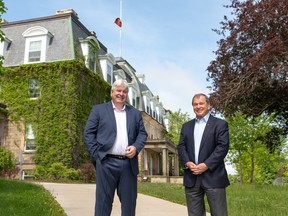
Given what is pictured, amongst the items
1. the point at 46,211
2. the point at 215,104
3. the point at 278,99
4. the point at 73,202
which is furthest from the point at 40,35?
the point at 46,211

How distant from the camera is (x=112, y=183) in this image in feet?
13.2

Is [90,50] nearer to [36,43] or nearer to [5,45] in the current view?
[36,43]

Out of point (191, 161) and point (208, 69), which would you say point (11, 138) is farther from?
point (191, 161)

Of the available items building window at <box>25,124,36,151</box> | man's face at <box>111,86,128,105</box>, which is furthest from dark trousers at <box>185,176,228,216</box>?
building window at <box>25,124,36,151</box>

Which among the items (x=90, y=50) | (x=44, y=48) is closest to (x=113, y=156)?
(x=44, y=48)

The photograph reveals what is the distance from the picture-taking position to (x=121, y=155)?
4.04m

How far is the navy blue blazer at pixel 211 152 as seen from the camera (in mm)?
3916

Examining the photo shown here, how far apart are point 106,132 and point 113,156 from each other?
30 centimetres

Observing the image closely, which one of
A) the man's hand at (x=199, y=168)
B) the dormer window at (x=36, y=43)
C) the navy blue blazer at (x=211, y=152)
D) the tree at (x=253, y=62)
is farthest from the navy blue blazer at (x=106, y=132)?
the dormer window at (x=36, y=43)

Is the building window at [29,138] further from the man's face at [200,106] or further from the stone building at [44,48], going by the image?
the man's face at [200,106]

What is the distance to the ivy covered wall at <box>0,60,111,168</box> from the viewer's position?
21359 millimetres

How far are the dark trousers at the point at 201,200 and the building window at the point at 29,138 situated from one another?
64.1ft

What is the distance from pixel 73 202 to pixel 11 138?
16055mm

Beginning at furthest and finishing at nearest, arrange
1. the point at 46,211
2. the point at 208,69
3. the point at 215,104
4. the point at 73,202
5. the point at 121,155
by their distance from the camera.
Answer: the point at 208,69
the point at 215,104
the point at 73,202
the point at 46,211
the point at 121,155
